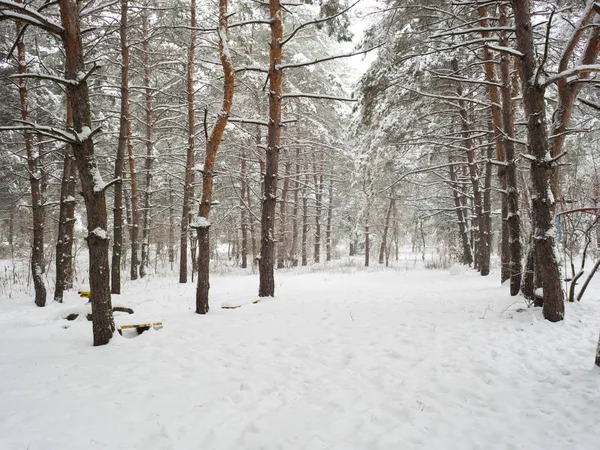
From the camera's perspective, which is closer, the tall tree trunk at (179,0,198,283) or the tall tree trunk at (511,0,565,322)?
the tall tree trunk at (511,0,565,322)

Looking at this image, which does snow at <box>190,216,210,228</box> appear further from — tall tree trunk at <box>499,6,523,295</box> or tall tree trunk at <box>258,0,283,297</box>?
tall tree trunk at <box>499,6,523,295</box>

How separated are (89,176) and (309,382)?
13.6 feet

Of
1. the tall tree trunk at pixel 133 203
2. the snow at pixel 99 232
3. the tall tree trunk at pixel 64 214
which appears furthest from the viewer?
the tall tree trunk at pixel 133 203

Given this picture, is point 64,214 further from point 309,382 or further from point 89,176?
point 309,382

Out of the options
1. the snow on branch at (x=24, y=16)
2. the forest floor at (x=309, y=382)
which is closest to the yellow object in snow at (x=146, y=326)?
the forest floor at (x=309, y=382)

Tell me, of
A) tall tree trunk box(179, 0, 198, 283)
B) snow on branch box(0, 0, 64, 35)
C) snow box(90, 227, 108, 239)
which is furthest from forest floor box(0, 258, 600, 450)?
tall tree trunk box(179, 0, 198, 283)

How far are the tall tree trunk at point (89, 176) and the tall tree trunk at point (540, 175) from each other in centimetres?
676

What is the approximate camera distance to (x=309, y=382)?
3.84m

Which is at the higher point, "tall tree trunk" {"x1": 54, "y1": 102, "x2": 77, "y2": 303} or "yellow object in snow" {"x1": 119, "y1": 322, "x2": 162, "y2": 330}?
"tall tree trunk" {"x1": 54, "y1": 102, "x2": 77, "y2": 303}

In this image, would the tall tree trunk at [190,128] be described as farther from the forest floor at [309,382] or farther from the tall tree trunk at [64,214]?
the forest floor at [309,382]

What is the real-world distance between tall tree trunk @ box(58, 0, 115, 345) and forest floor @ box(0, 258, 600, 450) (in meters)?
0.58

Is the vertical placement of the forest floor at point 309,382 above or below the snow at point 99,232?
below

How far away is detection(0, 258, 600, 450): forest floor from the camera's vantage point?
2758mm

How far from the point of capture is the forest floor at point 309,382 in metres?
2.76
